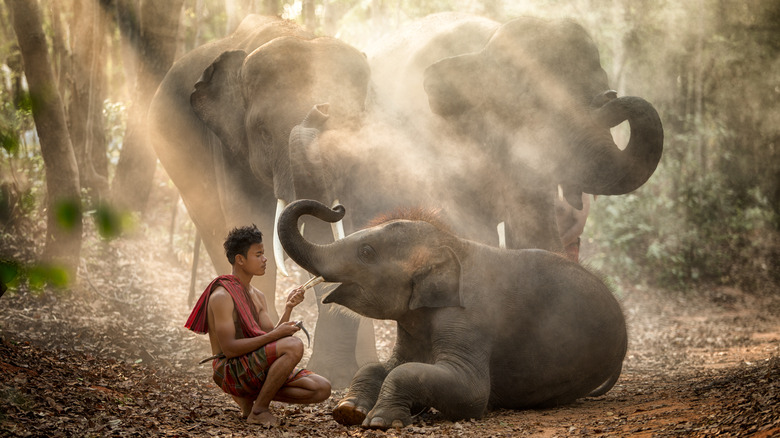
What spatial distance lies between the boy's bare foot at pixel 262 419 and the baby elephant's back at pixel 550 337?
5.00 feet

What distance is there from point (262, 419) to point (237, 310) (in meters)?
0.63

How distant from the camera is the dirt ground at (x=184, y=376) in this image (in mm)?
4469

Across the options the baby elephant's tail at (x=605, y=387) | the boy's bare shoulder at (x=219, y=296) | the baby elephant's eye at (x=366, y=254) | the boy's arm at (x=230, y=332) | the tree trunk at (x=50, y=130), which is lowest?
the baby elephant's tail at (x=605, y=387)

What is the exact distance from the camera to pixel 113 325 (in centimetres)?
899

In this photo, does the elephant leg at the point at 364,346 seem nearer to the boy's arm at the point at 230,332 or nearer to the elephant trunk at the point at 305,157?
the elephant trunk at the point at 305,157

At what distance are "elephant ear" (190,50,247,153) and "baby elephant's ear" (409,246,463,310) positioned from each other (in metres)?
3.77

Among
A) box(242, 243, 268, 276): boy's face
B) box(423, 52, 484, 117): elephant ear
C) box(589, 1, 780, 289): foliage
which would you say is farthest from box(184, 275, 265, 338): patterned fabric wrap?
box(589, 1, 780, 289): foliage

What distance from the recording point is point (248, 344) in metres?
4.73

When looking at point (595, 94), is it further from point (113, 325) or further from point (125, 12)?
point (125, 12)

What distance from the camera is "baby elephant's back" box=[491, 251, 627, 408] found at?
5539mm

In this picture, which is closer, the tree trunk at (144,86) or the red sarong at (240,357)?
the red sarong at (240,357)

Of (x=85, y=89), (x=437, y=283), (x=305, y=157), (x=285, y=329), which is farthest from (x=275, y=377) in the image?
(x=85, y=89)

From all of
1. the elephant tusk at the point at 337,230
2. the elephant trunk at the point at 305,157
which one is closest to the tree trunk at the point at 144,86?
the elephant trunk at the point at 305,157

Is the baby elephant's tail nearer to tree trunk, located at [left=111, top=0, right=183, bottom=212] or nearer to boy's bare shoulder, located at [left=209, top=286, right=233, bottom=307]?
boy's bare shoulder, located at [left=209, top=286, right=233, bottom=307]
